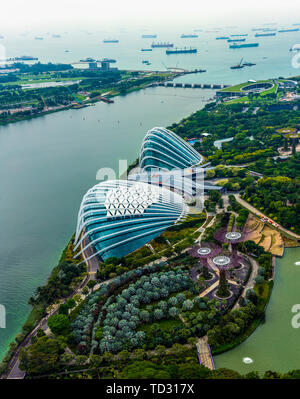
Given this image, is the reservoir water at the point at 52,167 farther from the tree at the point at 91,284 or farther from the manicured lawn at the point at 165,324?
the manicured lawn at the point at 165,324

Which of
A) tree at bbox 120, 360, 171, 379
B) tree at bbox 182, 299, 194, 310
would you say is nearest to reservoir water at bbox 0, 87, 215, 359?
tree at bbox 120, 360, 171, 379

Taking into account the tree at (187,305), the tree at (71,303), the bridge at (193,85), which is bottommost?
the tree at (71,303)

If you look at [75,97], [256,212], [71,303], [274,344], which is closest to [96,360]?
[71,303]

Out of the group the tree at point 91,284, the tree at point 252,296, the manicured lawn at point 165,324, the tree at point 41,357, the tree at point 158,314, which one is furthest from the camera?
the tree at point 91,284

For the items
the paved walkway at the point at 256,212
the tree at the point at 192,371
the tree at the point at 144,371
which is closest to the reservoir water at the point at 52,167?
the tree at the point at 144,371

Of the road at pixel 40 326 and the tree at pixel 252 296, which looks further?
the tree at pixel 252 296

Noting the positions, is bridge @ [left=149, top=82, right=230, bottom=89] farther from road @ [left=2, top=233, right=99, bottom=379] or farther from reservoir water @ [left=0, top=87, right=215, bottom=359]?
road @ [left=2, top=233, right=99, bottom=379]
